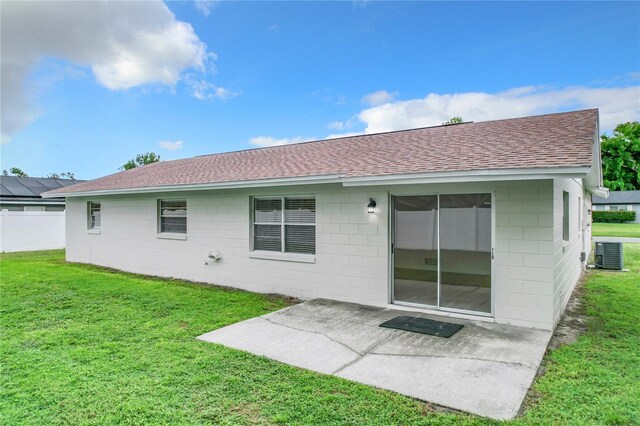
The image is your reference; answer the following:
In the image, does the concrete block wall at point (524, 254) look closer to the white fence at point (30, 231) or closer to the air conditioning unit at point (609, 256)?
the air conditioning unit at point (609, 256)

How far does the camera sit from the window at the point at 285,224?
8000mm

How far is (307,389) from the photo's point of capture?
365 cm

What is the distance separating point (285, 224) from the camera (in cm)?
833

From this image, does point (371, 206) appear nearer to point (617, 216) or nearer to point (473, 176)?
point (473, 176)

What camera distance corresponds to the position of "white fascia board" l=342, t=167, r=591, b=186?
478 cm

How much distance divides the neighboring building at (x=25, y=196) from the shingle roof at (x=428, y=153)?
38.4 feet

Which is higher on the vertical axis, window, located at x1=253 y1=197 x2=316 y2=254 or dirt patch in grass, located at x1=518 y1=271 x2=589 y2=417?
window, located at x1=253 y1=197 x2=316 y2=254

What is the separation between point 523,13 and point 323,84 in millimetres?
9799

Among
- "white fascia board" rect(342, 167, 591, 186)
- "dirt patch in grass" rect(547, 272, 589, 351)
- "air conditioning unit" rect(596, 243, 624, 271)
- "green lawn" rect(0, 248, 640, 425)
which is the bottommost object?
"dirt patch in grass" rect(547, 272, 589, 351)

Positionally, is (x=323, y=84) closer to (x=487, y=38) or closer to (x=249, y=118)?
(x=249, y=118)

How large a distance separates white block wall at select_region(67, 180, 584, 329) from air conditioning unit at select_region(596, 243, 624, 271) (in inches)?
161

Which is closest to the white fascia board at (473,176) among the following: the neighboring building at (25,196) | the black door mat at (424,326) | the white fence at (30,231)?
the black door mat at (424,326)

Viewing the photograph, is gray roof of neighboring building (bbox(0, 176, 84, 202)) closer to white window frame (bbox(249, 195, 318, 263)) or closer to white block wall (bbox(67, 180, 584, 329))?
white block wall (bbox(67, 180, 584, 329))

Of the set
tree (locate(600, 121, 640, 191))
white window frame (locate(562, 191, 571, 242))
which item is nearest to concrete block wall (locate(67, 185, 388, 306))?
white window frame (locate(562, 191, 571, 242))
